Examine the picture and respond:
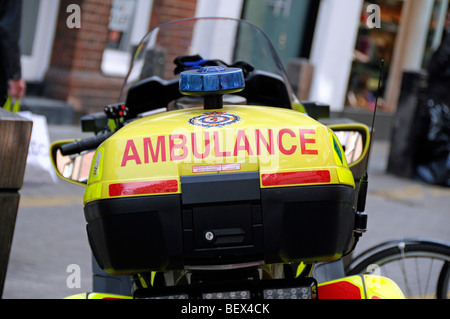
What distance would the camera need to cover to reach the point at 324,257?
226cm

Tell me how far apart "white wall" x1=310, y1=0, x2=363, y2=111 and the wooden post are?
11324mm

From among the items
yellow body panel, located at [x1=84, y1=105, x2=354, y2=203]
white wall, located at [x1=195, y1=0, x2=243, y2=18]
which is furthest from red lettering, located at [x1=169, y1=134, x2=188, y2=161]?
white wall, located at [x1=195, y1=0, x2=243, y2=18]

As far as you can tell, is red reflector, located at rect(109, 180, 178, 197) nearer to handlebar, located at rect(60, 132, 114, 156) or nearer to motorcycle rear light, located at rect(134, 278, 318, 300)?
motorcycle rear light, located at rect(134, 278, 318, 300)

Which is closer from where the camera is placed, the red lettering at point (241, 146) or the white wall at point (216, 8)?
the red lettering at point (241, 146)

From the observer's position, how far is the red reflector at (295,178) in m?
2.14

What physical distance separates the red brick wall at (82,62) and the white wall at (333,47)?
164 inches

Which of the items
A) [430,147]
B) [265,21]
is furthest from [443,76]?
[265,21]

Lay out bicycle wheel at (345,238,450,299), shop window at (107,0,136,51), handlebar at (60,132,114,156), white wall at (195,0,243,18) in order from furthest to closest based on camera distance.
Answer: white wall at (195,0,243,18) → shop window at (107,0,136,51) → bicycle wheel at (345,238,450,299) → handlebar at (60,132,114,156)

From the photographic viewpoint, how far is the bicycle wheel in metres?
3.62

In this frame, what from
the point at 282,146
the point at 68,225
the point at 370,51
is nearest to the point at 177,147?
the point at 282,146

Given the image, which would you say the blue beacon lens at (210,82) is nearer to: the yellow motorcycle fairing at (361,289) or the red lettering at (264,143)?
the red lettering at (264,143)

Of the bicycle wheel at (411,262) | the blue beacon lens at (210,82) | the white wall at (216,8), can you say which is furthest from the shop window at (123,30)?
the blue beacon lens at (210,82)

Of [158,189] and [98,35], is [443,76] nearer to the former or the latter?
[98,35]

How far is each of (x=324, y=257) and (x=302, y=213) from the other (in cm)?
16
